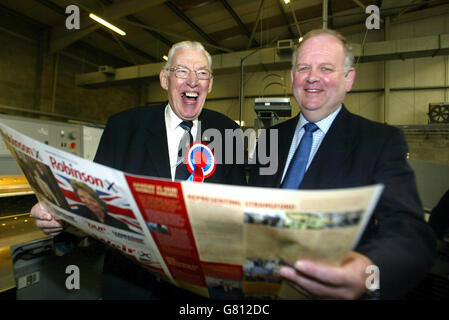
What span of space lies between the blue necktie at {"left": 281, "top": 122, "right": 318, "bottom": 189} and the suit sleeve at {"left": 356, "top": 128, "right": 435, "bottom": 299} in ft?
0.81

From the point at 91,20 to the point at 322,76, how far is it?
21.9 ft

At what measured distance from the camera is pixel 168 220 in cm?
51

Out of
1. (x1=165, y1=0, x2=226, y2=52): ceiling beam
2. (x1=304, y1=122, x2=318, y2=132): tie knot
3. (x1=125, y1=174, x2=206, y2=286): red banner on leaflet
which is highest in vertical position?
(x1=165, y1=0, x2=226, y2=52): ceiling beam

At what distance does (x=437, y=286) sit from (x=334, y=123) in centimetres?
62

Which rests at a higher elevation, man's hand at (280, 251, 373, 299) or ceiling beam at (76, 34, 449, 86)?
ceiling beam at (76, 34, 449, 86)

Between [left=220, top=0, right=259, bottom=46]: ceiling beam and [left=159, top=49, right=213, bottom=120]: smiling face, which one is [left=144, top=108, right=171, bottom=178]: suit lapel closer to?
[left=159, top=49, right=213, bottom=120]: smiling face

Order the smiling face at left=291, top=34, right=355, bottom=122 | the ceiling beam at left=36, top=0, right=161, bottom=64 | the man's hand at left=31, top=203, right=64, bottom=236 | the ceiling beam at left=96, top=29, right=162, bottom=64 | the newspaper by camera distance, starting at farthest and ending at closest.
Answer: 1. the ceiling beam at left=96, top=29, right=162, bottom=64
2. the ceiling beam at left=36, top=0, right=161, bottom=64
3. the smiling face at left=291, top=34, right=355, bottom=122
4. the man's hand at left=31, top=203, right=64, bottom=236
5. the newspaper

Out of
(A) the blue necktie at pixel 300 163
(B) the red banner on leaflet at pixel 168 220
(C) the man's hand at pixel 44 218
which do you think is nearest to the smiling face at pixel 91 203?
(B) the red banner on leaflet at pixel 168 220

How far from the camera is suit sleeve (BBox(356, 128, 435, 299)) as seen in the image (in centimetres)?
53

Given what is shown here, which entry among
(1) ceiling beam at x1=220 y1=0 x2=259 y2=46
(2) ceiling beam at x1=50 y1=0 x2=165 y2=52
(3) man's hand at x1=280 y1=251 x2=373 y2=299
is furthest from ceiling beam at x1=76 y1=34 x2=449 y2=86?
(3) man's hand at x1=280 y1=251 x2=373 y2=299

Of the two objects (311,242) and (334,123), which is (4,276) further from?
(334,123)

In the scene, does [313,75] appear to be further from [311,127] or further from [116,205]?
[116,205]

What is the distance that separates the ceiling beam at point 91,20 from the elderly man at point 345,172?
5276 millimetres
